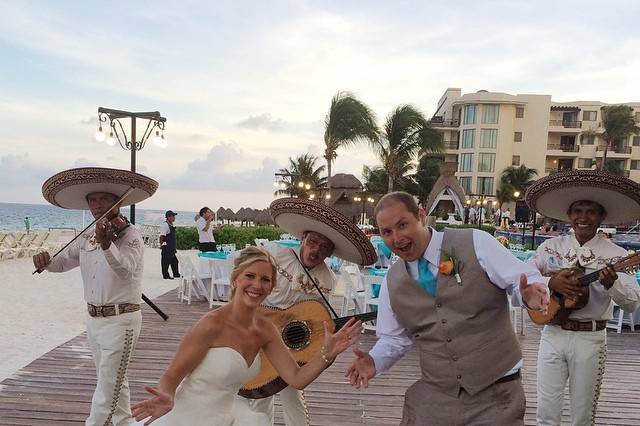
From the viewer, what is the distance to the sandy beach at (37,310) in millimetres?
5973

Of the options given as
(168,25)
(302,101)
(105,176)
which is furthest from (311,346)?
(302,101)

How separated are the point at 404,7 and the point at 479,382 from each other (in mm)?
22743

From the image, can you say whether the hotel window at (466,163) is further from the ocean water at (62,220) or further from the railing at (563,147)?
the ocean water at (62,220)

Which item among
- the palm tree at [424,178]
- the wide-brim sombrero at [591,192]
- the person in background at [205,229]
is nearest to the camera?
the wide-brim sombrero at [591,192]

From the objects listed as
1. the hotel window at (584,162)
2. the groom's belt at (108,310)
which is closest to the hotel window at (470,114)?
the hotel window at (584,162)

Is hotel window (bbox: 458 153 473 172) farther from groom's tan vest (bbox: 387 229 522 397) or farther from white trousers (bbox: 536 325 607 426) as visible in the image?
groom's tan vest (bbox: 387 229 522 397)

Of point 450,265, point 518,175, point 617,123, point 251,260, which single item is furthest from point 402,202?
point 617,123

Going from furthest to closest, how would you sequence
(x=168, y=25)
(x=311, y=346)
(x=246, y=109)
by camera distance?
(x=246, y=109)
(x=168, y=25)
(x=311, y=346)

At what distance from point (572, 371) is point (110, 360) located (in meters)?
3.08

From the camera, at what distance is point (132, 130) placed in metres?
8.71

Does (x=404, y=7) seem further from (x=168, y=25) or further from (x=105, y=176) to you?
(x=105, y=176)

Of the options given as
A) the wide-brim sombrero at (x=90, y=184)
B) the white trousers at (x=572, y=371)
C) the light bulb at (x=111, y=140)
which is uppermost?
the light bulb at (x=111, y=140)

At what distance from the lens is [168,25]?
Answer: 726 inches

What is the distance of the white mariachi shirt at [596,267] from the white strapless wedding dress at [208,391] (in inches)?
85.8
